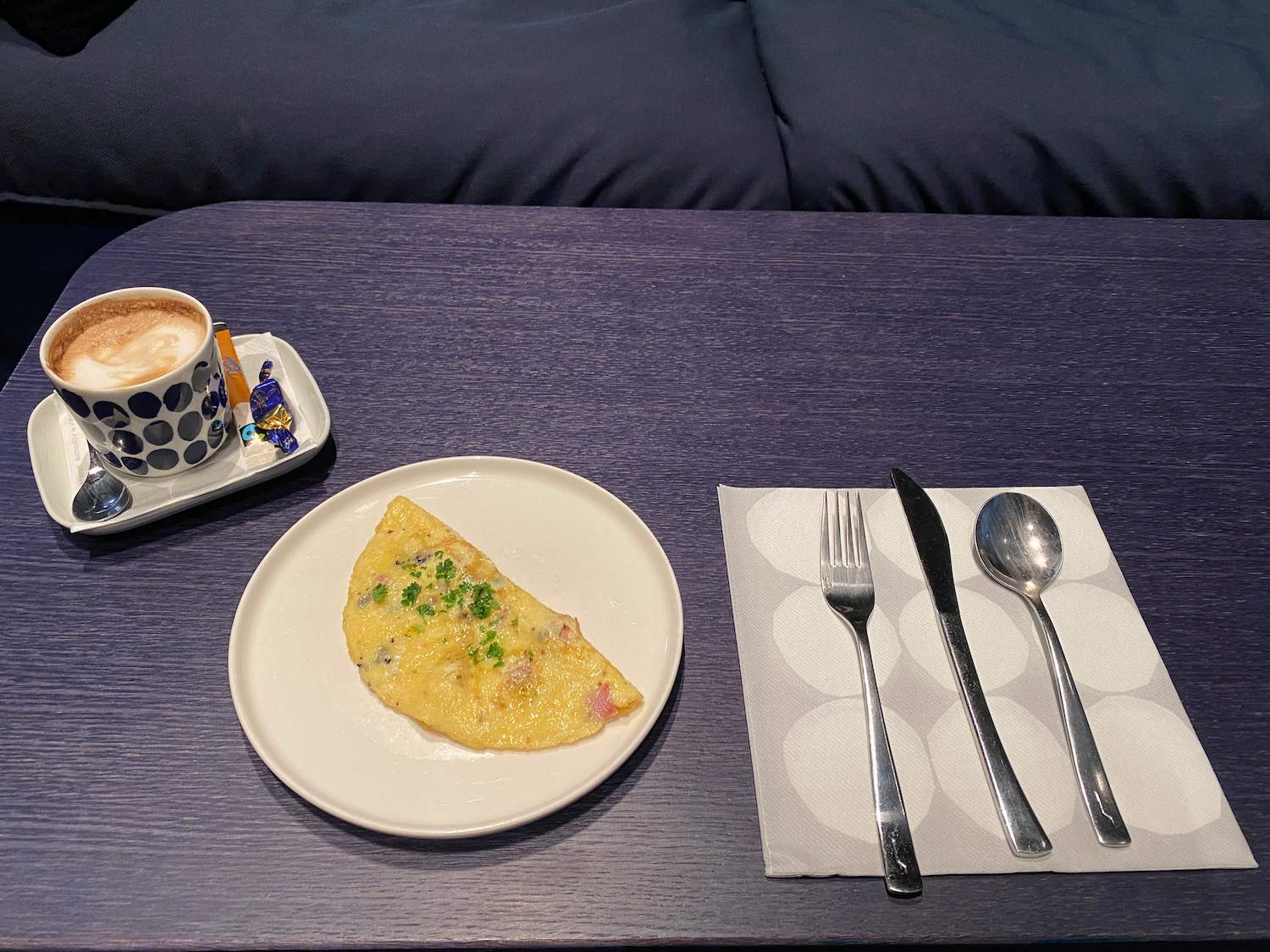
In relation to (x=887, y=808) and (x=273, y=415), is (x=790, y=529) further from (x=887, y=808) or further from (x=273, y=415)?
(x=273, y=415)

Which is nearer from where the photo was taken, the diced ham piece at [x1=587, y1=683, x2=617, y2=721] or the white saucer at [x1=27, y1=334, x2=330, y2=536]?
the diced ham piece at [x1=587, y1=683, x2=617, y2=721]

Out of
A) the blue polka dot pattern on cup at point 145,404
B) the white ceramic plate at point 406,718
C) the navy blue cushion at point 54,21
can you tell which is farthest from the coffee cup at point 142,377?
the navy blue cushion at point 54,21

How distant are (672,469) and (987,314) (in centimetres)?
48

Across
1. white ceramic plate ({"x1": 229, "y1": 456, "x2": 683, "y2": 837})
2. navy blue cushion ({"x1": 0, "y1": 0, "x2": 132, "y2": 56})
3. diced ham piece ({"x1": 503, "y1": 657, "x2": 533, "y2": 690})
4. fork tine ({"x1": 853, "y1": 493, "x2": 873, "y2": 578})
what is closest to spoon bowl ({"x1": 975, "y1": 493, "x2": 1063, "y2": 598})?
fork tine ({"x1": 853, "y1": 493, "x2": 873, "y2": 578})

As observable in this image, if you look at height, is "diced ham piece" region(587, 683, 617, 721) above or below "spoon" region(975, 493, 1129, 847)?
above

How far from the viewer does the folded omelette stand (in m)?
0.63

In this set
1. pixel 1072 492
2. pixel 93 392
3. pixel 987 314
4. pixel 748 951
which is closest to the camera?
pixel 748 951

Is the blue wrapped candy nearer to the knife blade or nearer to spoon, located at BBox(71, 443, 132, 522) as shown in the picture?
spoon, located at BBox(71, 443, 132, 522)

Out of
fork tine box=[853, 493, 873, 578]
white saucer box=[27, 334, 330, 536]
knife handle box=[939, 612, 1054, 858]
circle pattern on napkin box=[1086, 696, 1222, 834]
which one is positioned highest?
white saucer box=[27, 334, 330, 536]

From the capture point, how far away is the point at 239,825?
23.3 inches

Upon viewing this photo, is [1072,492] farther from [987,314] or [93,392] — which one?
[93,392]

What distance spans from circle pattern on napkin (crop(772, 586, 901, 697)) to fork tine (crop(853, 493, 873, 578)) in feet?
0.17

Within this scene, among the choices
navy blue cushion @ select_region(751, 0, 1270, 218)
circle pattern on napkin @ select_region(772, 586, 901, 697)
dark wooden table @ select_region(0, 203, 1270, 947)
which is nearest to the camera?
dark wooden table @ select_region(0, 203, 1270, 947)

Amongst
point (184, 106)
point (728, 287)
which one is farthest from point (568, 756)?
point (184, 106)
